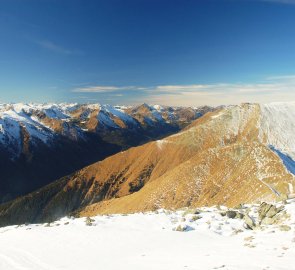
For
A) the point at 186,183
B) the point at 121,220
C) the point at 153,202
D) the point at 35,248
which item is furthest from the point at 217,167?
the point at 35,248

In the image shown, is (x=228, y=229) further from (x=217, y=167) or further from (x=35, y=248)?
(x=217, y=167)

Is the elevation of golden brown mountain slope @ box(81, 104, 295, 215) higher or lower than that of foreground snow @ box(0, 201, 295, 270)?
lower

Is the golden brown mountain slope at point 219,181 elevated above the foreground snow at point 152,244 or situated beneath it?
situated beneath

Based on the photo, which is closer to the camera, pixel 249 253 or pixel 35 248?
pixel 249 253

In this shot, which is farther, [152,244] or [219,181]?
[219,181]

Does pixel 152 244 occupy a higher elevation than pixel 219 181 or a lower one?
higher

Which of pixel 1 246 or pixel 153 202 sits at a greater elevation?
pixel 1 246

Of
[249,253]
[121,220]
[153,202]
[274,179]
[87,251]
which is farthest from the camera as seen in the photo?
[153,202]

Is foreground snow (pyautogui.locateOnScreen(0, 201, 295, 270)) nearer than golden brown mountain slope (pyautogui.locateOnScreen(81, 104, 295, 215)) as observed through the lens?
Yes
